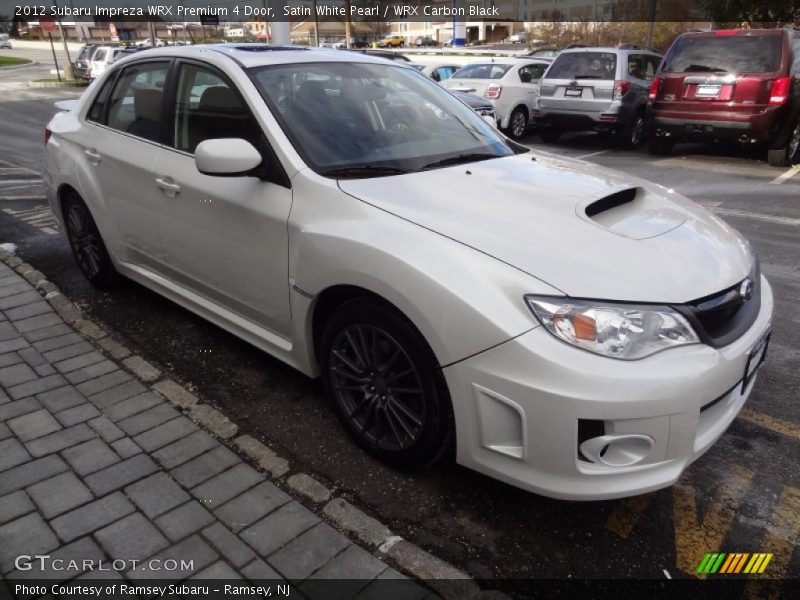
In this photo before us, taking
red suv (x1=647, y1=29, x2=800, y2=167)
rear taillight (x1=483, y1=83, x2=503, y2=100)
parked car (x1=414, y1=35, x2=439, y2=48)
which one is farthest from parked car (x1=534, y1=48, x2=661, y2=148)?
parked car (x1=414, y1=35, x2=439, y2=48)

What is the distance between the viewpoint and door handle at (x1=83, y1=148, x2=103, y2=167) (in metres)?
4.04

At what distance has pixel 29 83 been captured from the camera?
26906mm

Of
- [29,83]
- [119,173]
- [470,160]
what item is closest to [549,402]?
[470,160]

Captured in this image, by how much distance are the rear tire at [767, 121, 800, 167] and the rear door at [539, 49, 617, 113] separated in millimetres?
2725

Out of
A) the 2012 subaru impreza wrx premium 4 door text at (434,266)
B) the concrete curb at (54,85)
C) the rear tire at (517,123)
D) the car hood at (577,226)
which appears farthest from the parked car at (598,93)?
the concrete curb at (54,85)

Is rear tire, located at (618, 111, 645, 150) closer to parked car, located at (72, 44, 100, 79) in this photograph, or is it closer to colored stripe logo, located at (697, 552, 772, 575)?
colored stripe logo, located at (697, 552, 772, 575)

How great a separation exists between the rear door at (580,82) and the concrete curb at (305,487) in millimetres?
9509

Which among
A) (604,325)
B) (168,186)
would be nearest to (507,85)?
(168,186)

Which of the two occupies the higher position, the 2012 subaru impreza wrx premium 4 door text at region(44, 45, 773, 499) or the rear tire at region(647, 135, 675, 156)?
the 2012 subaru impreza wrx premium 4 door text at region(44, 45, 773, 499)

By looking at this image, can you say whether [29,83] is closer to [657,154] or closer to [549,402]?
[657,154]

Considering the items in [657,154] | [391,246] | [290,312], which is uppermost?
[391,246]

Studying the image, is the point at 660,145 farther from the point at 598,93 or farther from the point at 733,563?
the point at 733,563

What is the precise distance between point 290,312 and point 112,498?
105 centimetres

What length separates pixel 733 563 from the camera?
2.29 m
